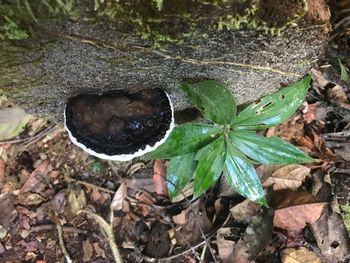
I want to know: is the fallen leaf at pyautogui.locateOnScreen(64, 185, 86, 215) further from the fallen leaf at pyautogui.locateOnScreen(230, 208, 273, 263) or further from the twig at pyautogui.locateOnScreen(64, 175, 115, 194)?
the fallen leaf at pyautogui.locateOnScreen(230, 208, 273, 263)


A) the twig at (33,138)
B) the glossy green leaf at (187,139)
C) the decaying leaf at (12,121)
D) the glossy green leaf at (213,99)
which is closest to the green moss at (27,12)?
the glossy green leaf at (213,99)

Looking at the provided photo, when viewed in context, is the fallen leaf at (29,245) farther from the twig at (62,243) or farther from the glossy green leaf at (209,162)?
the glossy green leaf at (209,162)

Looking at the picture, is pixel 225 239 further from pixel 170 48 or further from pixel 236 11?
pixel 236 11

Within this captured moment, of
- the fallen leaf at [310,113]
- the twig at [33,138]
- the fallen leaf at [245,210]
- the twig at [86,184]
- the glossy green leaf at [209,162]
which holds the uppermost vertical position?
the glossy green leaf at [209,162]

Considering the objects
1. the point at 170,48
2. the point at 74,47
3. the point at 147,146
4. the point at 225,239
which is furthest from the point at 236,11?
the point at 225,239

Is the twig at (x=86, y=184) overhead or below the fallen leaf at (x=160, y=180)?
below

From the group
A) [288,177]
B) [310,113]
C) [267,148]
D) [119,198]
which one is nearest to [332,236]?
[288,177]

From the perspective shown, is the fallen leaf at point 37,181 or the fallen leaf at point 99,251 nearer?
the fallen leaf at point 99,251
